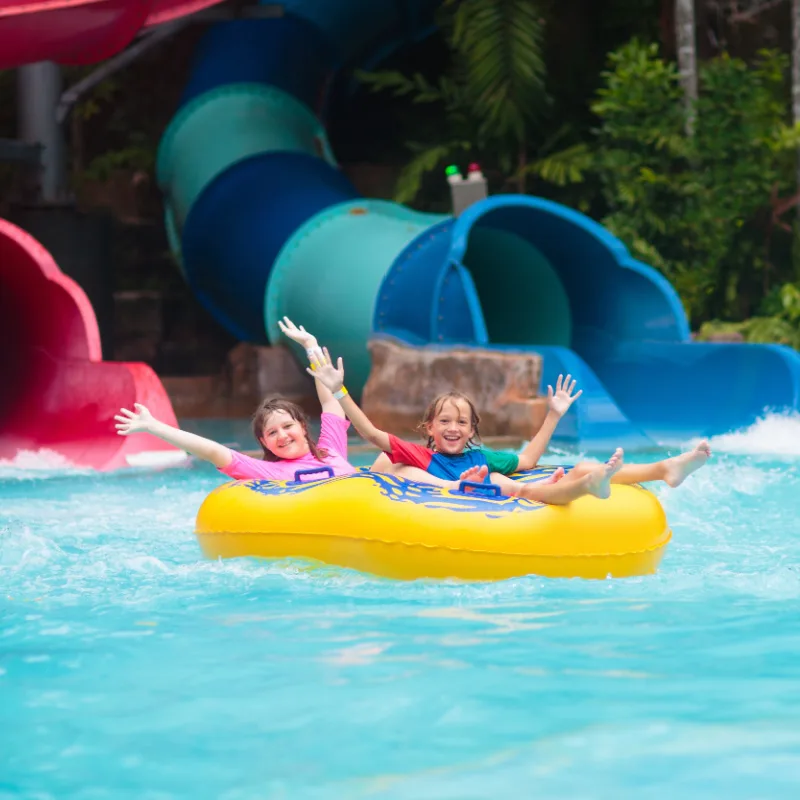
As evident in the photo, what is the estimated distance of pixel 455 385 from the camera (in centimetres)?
845

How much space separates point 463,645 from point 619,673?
457 millimetres

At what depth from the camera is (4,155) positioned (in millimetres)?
10188

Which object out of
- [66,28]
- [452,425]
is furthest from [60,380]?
[452,425]

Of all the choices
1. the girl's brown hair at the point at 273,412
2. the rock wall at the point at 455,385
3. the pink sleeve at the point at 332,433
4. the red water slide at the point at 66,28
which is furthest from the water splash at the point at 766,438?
the red water slide at the point at 66,28

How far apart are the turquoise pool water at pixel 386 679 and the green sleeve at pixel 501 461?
67 cm

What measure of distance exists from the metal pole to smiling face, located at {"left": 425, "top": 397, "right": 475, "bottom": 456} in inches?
261

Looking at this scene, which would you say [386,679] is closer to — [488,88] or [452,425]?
[452,425]

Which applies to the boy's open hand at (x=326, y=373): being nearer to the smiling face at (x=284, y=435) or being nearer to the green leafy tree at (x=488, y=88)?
the smiling face at (x=284, y=435)

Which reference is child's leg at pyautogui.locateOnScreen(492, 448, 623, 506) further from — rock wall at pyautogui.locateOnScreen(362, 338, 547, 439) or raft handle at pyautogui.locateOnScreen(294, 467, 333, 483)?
rock wall at pyautogui.locateOnScreen(362, 338, 547, 439)

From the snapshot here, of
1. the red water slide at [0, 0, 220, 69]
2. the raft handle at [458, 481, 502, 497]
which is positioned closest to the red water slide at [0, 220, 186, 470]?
the red water slide at [0, 0, 220, 69]

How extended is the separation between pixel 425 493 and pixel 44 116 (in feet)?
24.3

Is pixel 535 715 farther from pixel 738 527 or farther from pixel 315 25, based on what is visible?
pixel 315 25

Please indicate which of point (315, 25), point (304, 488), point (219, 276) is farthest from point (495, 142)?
point (304, 488)

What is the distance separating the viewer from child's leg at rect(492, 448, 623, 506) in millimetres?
4137
